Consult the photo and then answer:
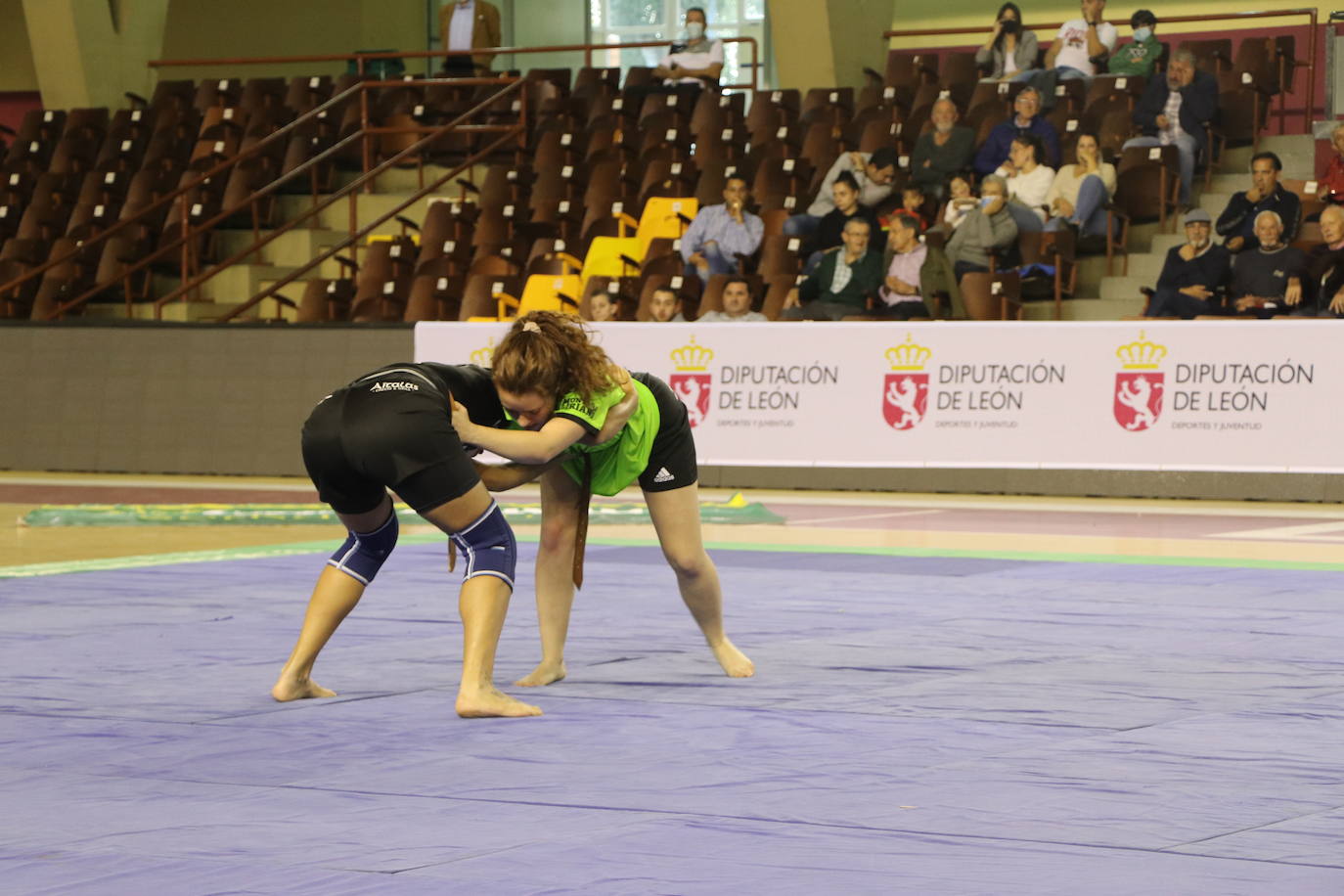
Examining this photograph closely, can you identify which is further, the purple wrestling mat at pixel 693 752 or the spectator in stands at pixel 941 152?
the spectator in stands at pixel 941 152

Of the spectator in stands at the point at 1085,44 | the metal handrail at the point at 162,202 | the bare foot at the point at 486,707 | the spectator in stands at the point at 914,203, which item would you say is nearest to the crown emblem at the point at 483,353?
the spectator in stands at the point at 914,203

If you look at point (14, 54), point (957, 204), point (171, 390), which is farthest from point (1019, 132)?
point (14, 54)

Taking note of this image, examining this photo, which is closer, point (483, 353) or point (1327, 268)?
point (1327, 268)

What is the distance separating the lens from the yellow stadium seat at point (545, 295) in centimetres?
1694

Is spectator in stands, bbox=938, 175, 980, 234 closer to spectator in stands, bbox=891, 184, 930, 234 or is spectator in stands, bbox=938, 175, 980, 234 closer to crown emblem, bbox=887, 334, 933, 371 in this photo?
spectator in stands, bbox=891, 184, 930, 234

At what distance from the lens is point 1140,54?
699 inches

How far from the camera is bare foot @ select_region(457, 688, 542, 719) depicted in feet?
18.5

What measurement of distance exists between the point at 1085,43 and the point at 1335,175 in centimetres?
367

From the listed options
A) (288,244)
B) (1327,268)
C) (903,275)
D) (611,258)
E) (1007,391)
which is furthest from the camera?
(288,244)

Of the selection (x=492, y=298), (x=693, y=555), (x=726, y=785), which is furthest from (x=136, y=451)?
(x=726, y=785)

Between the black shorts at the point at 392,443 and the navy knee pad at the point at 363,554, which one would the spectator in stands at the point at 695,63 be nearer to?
the navy knee pad at the point at 363,554

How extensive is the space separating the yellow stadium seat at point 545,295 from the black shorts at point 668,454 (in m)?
10.5

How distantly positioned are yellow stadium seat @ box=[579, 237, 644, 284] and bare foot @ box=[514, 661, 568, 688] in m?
11.3

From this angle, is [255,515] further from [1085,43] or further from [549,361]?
[1085,43]
